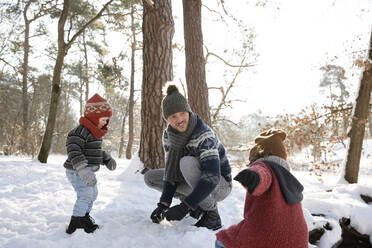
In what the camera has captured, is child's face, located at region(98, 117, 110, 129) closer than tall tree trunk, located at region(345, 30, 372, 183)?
Yes

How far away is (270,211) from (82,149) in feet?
5.05

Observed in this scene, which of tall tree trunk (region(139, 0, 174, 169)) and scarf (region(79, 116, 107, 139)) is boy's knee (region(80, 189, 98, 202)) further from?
tall tree trunk (region(139, 0, 174, 169))

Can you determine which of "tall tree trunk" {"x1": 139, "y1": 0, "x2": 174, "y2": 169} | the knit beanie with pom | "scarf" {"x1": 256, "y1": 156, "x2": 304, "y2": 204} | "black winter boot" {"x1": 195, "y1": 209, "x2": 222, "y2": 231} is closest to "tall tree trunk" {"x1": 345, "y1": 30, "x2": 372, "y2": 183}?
"tall tree trunk" {"x1": 139, "y1": 0, "x2": 174, "y2": 169}

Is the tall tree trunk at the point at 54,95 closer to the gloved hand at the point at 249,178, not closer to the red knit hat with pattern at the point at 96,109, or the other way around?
the red knit hat with pattern at the point at 96,109

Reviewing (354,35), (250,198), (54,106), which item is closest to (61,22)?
(54,106)

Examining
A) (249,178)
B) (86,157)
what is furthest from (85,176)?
(249,178)

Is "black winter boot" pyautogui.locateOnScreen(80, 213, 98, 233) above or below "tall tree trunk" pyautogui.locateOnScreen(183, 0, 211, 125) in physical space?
below

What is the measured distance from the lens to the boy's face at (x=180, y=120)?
2046mm

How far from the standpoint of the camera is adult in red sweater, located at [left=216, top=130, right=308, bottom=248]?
118 centimetres

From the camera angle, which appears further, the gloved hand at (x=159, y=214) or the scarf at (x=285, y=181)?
the gloved hand at (x=159, y=214)

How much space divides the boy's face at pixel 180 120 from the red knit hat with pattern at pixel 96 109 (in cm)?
57

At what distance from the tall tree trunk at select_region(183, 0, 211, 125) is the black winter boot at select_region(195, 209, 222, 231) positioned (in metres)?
3.14

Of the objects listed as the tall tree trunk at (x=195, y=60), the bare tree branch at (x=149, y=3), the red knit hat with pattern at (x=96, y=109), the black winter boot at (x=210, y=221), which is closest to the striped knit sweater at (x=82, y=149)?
the red knit hat with pattern at (x=96, y=109)

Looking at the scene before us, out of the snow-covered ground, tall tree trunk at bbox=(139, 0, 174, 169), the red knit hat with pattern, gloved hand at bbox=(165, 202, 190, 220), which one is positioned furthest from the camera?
tall tree trunk at bbox=(139, 0, 174, 169)
